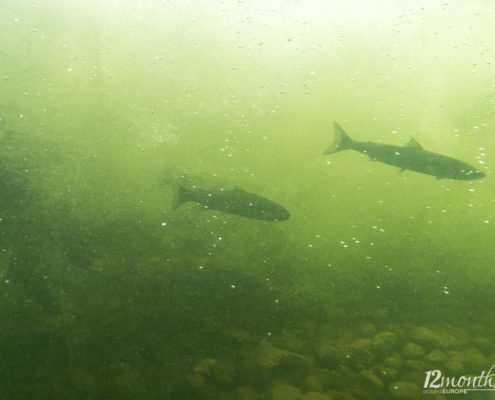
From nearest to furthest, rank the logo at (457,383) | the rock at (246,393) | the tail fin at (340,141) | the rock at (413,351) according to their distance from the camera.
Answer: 1. the rock at (246,393)
2. the logo at (457,383)
3. the rock at (413,351)
4. the tail fin at (340,141)

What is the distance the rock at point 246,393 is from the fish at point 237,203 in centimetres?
128

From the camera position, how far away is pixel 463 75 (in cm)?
557

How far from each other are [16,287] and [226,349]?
1704 millimetres

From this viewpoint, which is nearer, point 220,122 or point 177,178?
point 177,178

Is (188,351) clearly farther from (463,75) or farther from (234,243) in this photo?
(463,75)

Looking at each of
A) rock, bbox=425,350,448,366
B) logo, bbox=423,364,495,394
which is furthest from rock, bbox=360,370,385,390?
rock, bbox=425,350,448,366

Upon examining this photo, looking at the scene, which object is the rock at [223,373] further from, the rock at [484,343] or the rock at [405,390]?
the rock at [484,343]

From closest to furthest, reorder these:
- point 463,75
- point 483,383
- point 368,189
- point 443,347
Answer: point 483,383
point 443,347
point 368,189
point 463,75

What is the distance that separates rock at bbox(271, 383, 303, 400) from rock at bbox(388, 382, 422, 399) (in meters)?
0.64

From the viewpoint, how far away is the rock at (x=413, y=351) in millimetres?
2475

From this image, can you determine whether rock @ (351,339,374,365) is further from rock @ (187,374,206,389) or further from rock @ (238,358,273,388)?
rock @ (187,374,206,389)

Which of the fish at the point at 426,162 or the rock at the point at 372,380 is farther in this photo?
the fish at the point at 426,162

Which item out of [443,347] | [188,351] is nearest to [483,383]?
[443,347]

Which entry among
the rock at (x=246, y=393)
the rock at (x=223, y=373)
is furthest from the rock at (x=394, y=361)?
the rock at (x=223, y=373)
